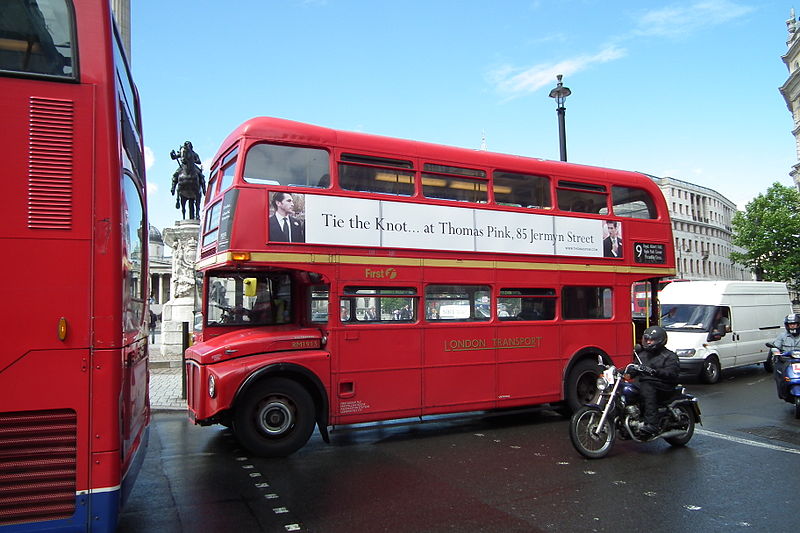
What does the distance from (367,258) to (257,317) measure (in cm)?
181

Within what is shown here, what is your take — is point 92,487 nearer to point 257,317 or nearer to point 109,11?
point 109,11

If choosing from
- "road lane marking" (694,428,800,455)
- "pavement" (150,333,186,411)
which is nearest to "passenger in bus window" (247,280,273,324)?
"pavement" (150,333,186,411)

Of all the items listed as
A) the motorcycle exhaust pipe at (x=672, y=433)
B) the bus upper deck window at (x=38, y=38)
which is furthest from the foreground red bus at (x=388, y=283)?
the bus upper deck window at (x=38, y=38)

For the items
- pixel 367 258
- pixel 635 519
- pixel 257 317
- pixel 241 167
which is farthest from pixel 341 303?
pixel 635 519

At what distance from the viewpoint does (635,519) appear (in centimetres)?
520

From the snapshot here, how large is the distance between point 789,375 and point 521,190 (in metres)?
5.57

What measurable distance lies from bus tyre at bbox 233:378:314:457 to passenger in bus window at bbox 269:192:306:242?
1834 millimetres

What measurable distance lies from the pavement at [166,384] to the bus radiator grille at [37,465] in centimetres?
750

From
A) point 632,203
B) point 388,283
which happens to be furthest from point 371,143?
point 632,203

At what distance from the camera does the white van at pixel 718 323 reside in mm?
14875

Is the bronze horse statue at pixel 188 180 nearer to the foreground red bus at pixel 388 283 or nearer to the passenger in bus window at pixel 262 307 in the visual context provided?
the foreground red bus at pixel 388 283

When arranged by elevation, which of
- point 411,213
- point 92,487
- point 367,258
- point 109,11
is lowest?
point 92,487

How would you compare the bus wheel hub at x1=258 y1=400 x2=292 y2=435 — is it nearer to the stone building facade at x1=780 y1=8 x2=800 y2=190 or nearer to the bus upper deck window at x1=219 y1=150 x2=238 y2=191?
the bus upper deck window at x1=219 y1=150 x2=238 y2=191

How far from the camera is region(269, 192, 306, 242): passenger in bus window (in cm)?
752
